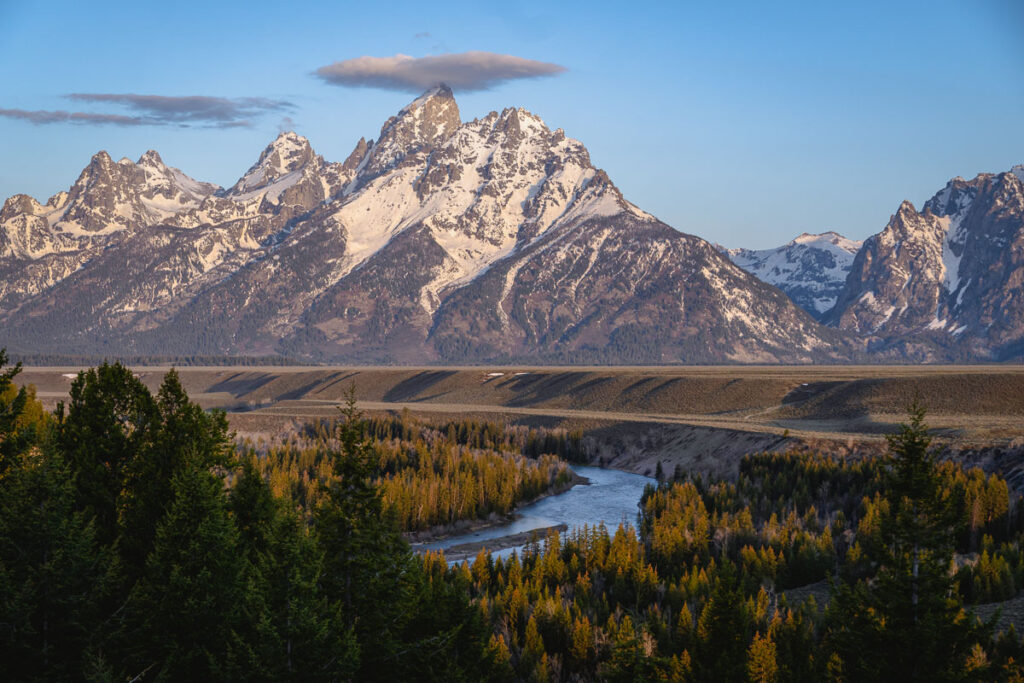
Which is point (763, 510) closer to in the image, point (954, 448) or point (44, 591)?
point (954, 448)

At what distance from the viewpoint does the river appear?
363 feet

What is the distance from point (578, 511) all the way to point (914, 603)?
3218 inches

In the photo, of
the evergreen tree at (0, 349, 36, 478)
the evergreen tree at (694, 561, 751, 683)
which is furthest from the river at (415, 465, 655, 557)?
the evergreen tree at (694, 561, 751, 683)

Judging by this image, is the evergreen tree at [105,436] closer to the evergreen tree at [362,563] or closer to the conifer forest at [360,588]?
the conifer forest at [360,588]

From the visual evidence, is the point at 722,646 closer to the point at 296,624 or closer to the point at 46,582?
the point at 296,624

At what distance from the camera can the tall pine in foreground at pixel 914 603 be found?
40156mm

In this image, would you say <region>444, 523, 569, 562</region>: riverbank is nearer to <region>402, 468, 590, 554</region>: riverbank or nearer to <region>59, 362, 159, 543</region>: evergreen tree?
<region>402, 468, 590, 554</region>: riverbank

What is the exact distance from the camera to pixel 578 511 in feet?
399

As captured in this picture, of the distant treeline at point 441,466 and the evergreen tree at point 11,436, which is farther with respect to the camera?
the distant treeline at point 441,466

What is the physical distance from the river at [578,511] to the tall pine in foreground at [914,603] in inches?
2325

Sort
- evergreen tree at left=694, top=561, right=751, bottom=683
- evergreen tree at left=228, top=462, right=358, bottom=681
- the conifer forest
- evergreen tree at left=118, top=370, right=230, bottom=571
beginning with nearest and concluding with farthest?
evergreen tree at left=228, top=462, right=358, bottom=681, the conifer forest, evergreen tree at left=694, top=561, right=751, bottom=683, evergreen tree at left=118, top=370, right=230, bottom=571

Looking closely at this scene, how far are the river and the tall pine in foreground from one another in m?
59.0

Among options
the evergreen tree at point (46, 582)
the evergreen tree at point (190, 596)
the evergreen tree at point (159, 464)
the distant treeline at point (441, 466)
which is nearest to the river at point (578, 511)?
the distant treeline at point (441, 466)

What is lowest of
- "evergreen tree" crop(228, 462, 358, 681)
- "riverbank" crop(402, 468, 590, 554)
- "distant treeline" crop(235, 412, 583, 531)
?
"riverbank" crop(402, 468, 590, 554)
